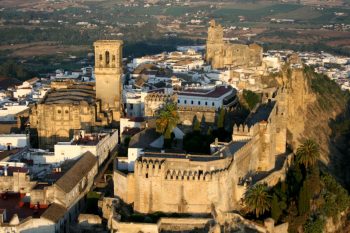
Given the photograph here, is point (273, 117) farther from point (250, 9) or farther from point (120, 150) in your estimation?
point (250, 9)

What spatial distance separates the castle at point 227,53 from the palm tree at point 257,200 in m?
28.3

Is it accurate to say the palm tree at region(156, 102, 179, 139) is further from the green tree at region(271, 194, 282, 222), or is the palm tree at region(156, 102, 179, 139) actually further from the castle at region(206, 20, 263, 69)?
the castle at region(206, 20, 263, 69)

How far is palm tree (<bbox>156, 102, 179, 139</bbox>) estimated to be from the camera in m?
29.3

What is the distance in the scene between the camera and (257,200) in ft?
82.0

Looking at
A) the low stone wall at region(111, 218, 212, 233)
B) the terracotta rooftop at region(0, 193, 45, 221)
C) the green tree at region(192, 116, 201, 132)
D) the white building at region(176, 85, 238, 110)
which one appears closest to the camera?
the low stone wall at region(111, 218, 212, 233)

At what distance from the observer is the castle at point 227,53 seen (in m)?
53.4

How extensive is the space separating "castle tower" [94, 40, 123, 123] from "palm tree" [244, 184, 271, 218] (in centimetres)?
1212

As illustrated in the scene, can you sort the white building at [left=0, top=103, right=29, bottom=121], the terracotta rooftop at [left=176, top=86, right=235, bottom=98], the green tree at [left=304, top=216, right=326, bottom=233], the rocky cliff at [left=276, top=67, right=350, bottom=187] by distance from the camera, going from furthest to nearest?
the rocky cliff at [left=276, top=67, right=350, bottom=187], the white building at [left=0, top=103, right=29, bottom=121], the terracotta rooftop at [left=176, top=86, right=235, bottom=98], the green tree at [left=304, top=216, right=326, bottom=233]

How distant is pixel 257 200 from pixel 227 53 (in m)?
30.2

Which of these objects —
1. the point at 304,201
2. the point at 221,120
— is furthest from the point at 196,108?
the point at 304,201

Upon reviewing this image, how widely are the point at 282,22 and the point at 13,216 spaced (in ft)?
442

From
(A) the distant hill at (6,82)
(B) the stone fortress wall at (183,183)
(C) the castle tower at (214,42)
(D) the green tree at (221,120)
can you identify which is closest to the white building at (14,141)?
(B) the stone fortress wall at (183,183)

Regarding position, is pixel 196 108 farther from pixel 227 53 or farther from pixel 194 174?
pixel 227 53

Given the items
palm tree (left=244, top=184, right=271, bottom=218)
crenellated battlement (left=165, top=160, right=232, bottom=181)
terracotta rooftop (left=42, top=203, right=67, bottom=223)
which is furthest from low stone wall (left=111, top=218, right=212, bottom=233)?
palm tree (left=244, top=184, right=271, bottom=218)
